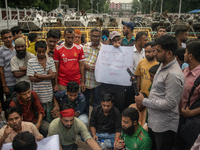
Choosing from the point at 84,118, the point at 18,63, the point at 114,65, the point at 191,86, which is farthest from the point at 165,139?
the point at 18,63

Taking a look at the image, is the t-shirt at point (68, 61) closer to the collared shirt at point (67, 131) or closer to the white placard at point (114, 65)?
the white placard at point (114, 65)

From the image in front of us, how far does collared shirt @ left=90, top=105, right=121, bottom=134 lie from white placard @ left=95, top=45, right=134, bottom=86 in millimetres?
583

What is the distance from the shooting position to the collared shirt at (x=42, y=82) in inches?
138

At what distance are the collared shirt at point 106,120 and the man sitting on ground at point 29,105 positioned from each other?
34.2 inches

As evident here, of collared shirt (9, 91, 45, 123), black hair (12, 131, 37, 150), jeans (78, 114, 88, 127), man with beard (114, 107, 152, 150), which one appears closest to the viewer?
black hair (12, 131, 37, 150)

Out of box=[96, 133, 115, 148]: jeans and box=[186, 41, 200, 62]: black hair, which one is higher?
box=[186, 41, 200, 62]: black hair

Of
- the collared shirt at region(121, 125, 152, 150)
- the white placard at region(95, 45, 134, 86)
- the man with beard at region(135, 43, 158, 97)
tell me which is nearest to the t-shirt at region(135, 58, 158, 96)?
the man with beard at region(135, 43, 158, 97)

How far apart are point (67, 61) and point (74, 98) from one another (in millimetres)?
749

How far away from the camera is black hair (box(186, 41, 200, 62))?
2.38 metres

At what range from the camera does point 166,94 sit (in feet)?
7.19

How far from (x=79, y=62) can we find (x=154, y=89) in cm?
195

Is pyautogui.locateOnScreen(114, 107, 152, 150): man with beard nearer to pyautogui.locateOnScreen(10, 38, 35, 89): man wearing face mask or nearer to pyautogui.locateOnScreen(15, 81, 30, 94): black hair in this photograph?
pyautogui.locateOnScreen(15, 81, 30, 94): black hair

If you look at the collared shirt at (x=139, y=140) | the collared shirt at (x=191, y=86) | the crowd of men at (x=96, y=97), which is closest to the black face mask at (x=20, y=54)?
the crowd of men at (x=96, y=97)

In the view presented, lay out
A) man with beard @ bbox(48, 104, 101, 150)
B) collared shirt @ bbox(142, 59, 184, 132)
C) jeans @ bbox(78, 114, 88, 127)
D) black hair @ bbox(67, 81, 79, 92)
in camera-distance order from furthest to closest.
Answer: jeans @ bbox(78, 114, 88, 127) → black hair @ bbox(67, 81, 79, 92) → man with beard @ bbox(48, 104, 101, 150) → collared shirt @ bbox(142, 59, 184, 132)
